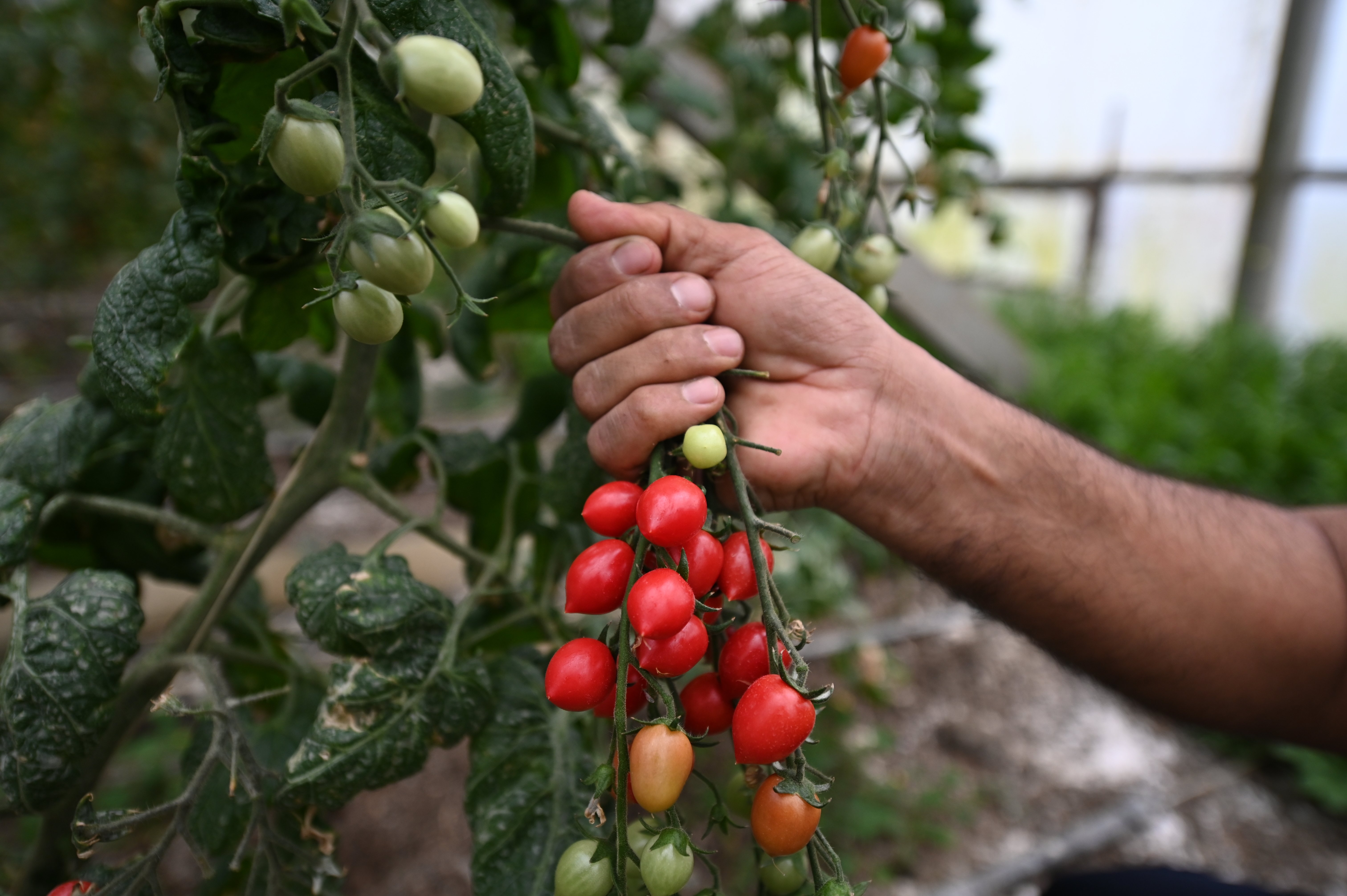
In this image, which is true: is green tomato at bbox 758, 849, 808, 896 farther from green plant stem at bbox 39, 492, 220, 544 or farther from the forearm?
green plant stem at bbox 39, 492, 220, 544

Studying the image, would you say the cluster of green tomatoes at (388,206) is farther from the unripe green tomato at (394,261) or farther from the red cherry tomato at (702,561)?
the red cherry tomato at (702,561)

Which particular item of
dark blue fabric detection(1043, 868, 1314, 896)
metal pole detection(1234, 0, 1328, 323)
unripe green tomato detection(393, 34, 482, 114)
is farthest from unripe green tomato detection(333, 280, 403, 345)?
metal pole detection(1234, 0, 1328, 323)

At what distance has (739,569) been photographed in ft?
1.89

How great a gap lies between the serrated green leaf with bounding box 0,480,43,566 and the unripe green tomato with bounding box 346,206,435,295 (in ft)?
1.39

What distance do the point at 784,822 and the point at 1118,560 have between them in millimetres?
698

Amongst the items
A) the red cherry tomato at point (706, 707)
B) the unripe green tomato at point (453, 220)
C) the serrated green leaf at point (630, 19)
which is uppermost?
the serrated green leaf at point (630, 19)

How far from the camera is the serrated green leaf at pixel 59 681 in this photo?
0.62 m

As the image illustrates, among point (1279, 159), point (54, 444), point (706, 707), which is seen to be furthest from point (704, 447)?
point (1279, 159)

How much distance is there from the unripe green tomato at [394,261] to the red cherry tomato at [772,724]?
13.0 inches

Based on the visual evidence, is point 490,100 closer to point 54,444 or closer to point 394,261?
point 394,261

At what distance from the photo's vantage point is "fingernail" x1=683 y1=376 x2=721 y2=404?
67 cm

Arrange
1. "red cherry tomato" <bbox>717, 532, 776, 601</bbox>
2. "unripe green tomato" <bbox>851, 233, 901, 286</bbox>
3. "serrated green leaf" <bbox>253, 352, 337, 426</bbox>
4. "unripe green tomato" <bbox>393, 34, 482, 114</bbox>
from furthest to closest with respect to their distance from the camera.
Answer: "serrated green leaf" <bbox>253, 352, 337, 426</bbox> < "unripe green tomato" <bbox>851, 233, 901, 286</bbox> < "red cherry tomato" <bbox>717, 532, 776, 601</bbox> < "unripe green tomato" <bbox>393, 34, 482, 114</bbox>

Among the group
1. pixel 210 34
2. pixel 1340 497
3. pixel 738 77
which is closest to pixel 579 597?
pixel 210 34

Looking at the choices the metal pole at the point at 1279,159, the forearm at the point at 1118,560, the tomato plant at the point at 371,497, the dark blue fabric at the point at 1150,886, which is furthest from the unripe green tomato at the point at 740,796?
the metal pole at the point at 1279,159
